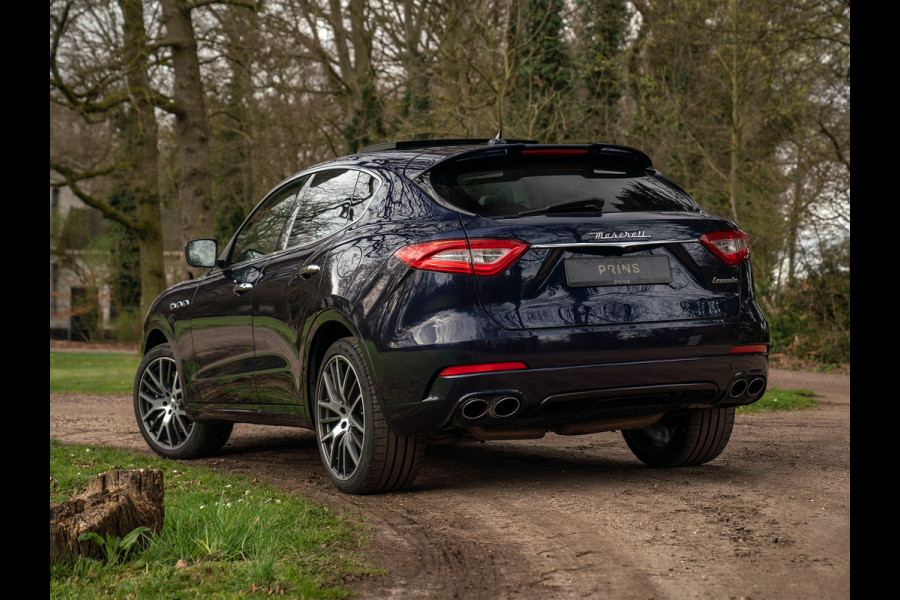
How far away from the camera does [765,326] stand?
17.9 feet

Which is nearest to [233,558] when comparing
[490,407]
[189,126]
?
[490,407]

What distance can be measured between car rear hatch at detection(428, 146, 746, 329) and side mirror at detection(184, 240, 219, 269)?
2.49 m

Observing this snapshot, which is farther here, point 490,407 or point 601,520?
point 490,407

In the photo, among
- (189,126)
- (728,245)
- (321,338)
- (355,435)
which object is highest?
(189,126)

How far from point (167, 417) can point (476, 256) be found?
3883 mm

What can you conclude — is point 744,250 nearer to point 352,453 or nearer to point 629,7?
point 352,453

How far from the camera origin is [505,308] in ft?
16.1

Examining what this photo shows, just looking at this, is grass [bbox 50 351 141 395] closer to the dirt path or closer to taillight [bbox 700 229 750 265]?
the dirt path

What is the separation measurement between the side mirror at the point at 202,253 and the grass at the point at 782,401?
233 inches

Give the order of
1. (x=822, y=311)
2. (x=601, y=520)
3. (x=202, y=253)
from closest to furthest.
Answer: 1. (x=601, y=520)
2. (x=202, y=253)
3. (x=822, y=311)

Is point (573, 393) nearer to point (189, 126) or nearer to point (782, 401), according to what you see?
point (782, 401)

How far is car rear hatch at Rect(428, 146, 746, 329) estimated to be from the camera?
16.3 ft

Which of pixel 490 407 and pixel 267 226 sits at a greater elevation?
pixel 267 226

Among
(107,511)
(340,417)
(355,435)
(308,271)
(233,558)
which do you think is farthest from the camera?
(308,271)
